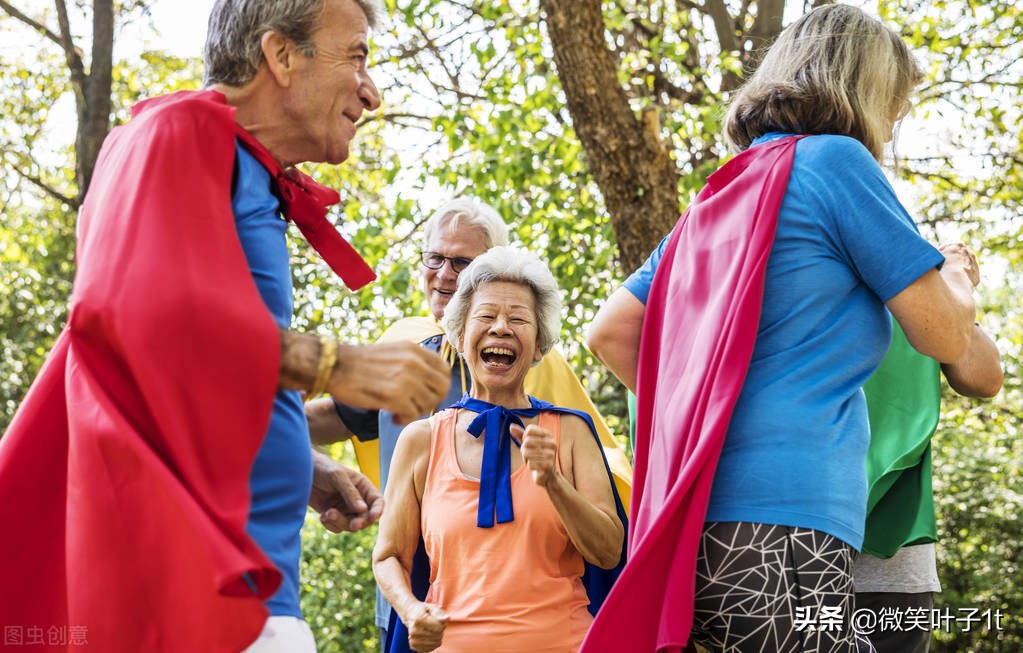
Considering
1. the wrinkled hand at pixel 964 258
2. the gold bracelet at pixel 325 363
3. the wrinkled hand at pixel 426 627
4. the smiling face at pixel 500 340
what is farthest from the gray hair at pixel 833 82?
the wrinkled hand at pixel 426 627

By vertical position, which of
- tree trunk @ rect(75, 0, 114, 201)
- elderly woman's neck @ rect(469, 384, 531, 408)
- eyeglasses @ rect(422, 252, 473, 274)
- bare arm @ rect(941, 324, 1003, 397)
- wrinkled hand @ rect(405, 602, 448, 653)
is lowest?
wrinkled hand @ rect(405, 602, 448, 653)

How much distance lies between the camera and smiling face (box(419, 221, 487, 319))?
179 inches

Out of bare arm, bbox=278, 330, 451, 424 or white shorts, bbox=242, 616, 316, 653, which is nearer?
bare arm, bbox=278, 330, 451, 424

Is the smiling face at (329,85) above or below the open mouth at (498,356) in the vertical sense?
above

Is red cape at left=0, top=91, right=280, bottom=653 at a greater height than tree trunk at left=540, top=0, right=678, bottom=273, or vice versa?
tree trunk at left=540, top=0, right=678, bottom=273

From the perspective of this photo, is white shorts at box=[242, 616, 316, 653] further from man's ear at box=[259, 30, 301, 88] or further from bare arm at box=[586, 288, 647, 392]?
bare arm at box=[586, 288, 647, 392]

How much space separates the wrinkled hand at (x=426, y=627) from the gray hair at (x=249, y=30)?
153 cm

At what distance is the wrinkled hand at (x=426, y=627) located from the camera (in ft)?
10.4

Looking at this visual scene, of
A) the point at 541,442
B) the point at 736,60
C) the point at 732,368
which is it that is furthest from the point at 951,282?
the point at 736,60

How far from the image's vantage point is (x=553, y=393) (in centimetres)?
432

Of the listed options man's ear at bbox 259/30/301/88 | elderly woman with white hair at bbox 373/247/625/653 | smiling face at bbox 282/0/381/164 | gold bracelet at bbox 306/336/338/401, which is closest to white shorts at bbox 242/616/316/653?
gold bracelet at bbox 306/336/338/401

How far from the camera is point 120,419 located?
181 cm

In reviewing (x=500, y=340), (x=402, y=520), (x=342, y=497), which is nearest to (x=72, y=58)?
(x=500, y=340)

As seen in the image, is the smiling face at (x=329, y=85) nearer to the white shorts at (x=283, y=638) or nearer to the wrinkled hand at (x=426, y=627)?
the white shorts at (x=283, y=638)
